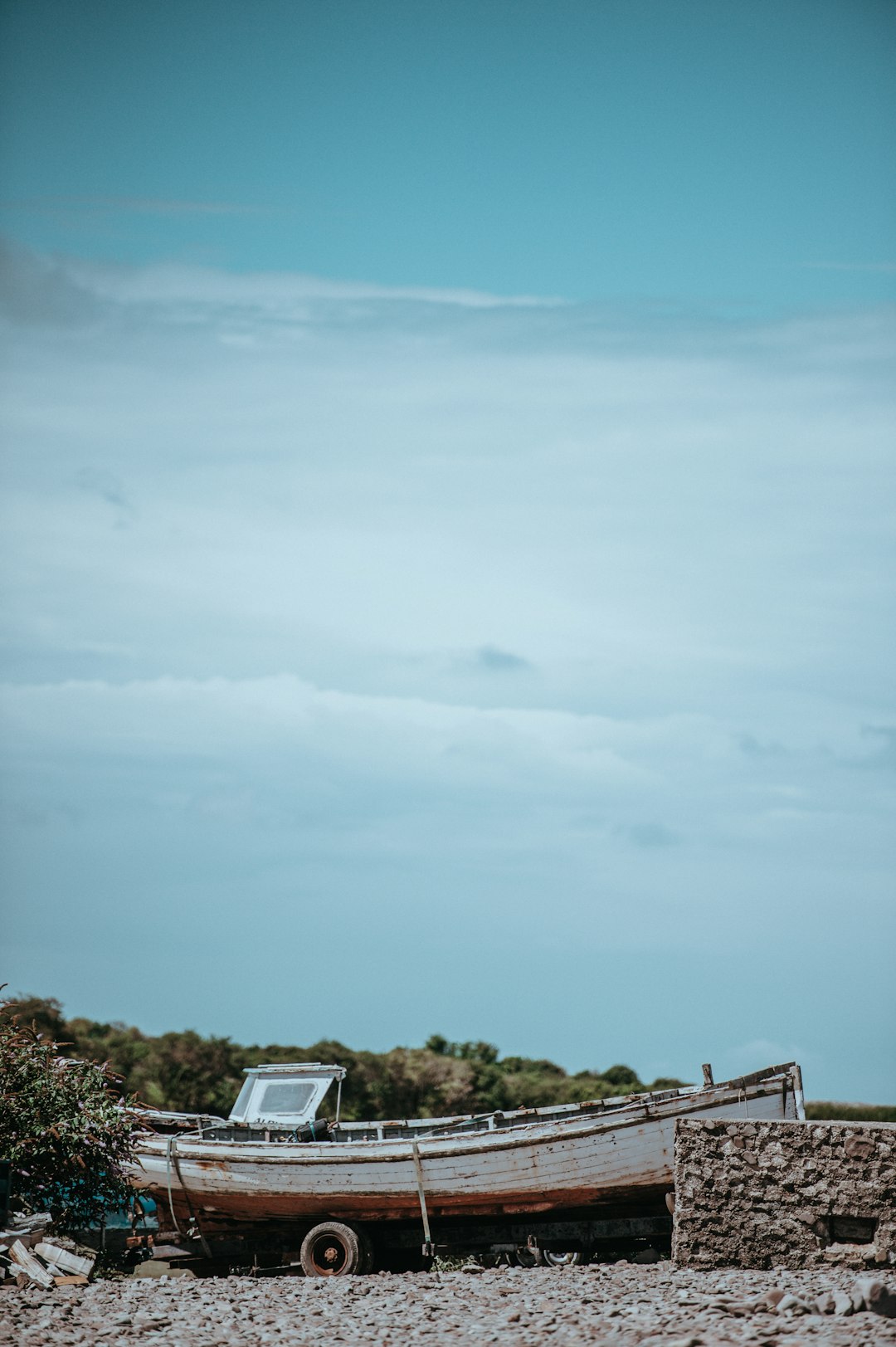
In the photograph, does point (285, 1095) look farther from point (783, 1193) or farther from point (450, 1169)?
point (783, 1193)

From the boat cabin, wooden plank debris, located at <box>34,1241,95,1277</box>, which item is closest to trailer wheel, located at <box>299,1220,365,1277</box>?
the boat cabin

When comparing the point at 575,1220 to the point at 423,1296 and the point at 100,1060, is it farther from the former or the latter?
the point at 100,1060

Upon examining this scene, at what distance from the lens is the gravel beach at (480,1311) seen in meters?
10.9

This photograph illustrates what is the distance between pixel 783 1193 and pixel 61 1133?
9840mm

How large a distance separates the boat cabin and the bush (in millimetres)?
3393

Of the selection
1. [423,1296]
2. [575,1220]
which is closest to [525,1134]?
[575,1220]

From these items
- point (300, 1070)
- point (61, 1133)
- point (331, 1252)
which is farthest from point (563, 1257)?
point (61, 1133)

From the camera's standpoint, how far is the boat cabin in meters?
21.8

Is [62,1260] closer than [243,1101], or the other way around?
[62,1260]

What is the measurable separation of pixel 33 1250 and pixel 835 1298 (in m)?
9.92

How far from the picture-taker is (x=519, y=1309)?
42.7 ft

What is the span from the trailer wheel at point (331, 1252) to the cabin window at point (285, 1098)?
8.78ft

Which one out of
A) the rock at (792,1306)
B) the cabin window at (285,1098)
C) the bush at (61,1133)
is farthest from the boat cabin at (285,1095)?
the rock at (792,1306)

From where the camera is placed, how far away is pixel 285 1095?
72.3 feet
